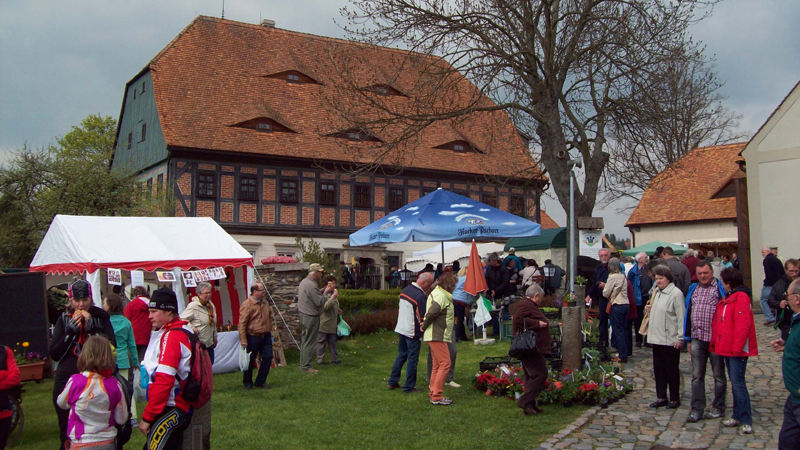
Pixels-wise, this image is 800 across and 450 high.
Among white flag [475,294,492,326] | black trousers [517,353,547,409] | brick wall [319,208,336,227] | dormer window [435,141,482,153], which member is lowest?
black trousers [517,353,547,409]

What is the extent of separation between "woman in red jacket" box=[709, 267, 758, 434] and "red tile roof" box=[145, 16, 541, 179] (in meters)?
19.3

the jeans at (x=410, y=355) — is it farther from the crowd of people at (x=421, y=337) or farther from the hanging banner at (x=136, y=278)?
the hanging banner at (x=136, y=278)

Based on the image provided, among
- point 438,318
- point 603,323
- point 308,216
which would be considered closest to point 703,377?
point 438,318

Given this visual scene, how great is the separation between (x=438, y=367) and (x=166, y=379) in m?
4.87

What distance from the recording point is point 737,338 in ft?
24.4

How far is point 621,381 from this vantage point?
948 centimetres

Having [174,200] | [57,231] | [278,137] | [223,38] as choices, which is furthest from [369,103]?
[223,38]

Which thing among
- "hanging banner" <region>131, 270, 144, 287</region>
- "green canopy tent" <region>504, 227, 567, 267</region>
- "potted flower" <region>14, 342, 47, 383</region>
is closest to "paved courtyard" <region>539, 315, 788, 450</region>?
"potted flower" <region>14, 342, 47, 383</region>

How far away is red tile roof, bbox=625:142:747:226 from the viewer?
107 feet

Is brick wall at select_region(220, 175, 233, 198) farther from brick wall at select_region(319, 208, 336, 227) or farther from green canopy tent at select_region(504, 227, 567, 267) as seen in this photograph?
green canopy tent at select_region(504, 227, 567, 267)

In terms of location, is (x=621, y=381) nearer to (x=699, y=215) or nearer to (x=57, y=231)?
(x=57, y=231)

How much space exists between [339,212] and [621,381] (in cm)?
2241

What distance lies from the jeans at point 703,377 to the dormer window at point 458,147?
26171 millimetres

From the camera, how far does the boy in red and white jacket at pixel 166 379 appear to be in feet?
16.1
